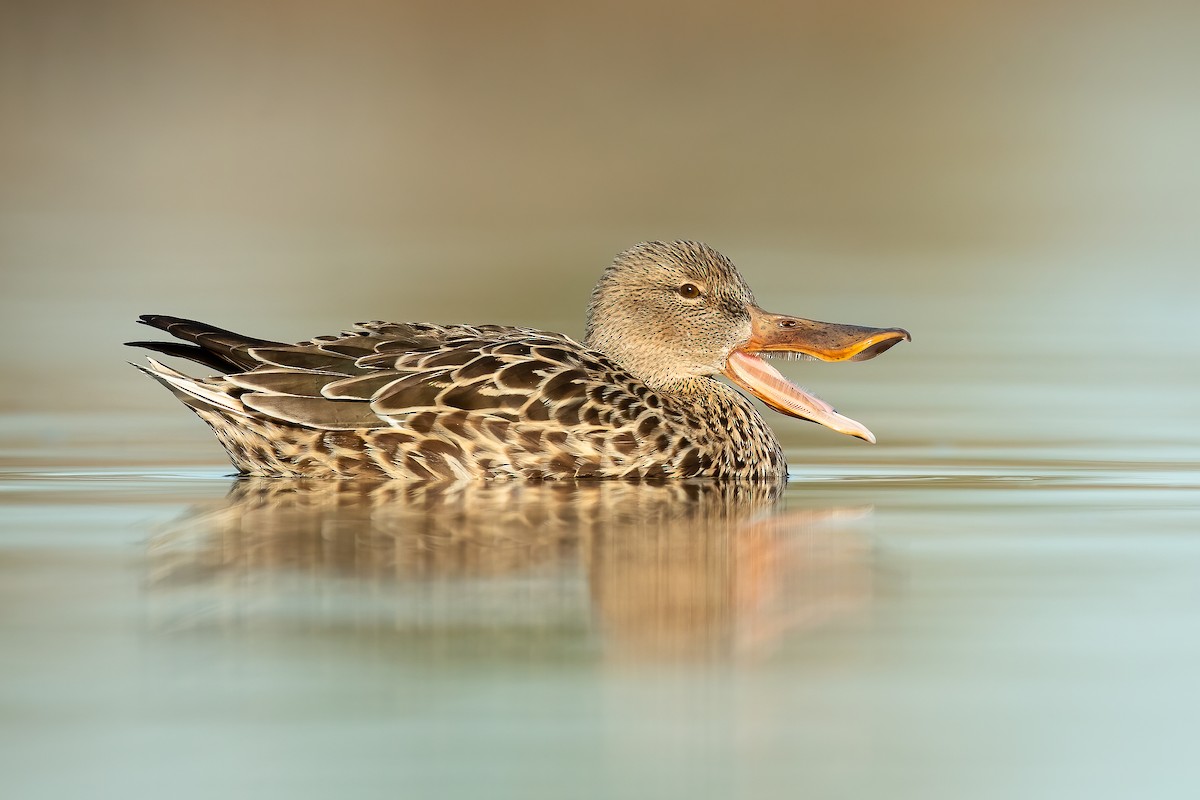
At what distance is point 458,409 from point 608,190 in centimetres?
1648

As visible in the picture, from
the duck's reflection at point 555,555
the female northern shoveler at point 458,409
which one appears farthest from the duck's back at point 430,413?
the duck's reflection at point 555,555

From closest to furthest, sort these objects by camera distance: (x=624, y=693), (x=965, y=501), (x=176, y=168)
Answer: (x=624, y=693) < (x=965, y=501) < (x=176, y=168)

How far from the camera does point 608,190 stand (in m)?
24.4

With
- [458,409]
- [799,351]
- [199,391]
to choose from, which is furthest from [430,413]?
[799,351]

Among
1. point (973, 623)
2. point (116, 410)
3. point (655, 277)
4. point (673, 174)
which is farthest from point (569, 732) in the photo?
point (673, 174)

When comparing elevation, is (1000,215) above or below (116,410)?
above

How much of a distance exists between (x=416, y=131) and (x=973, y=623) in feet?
79.3

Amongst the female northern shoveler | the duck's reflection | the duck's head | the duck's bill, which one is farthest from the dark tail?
the duck's bill

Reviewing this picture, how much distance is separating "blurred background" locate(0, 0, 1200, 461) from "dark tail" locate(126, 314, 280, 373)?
2.58ft

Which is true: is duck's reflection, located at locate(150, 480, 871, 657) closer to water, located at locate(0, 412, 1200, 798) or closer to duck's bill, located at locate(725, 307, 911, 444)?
water, located at locate(0, 412, 1200, 798)

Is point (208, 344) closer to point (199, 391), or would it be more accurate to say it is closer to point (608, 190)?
point (199, 391)

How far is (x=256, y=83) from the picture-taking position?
3238 cm

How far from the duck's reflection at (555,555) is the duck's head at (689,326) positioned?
1.19 metres

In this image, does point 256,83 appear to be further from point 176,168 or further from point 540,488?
point 540,488
